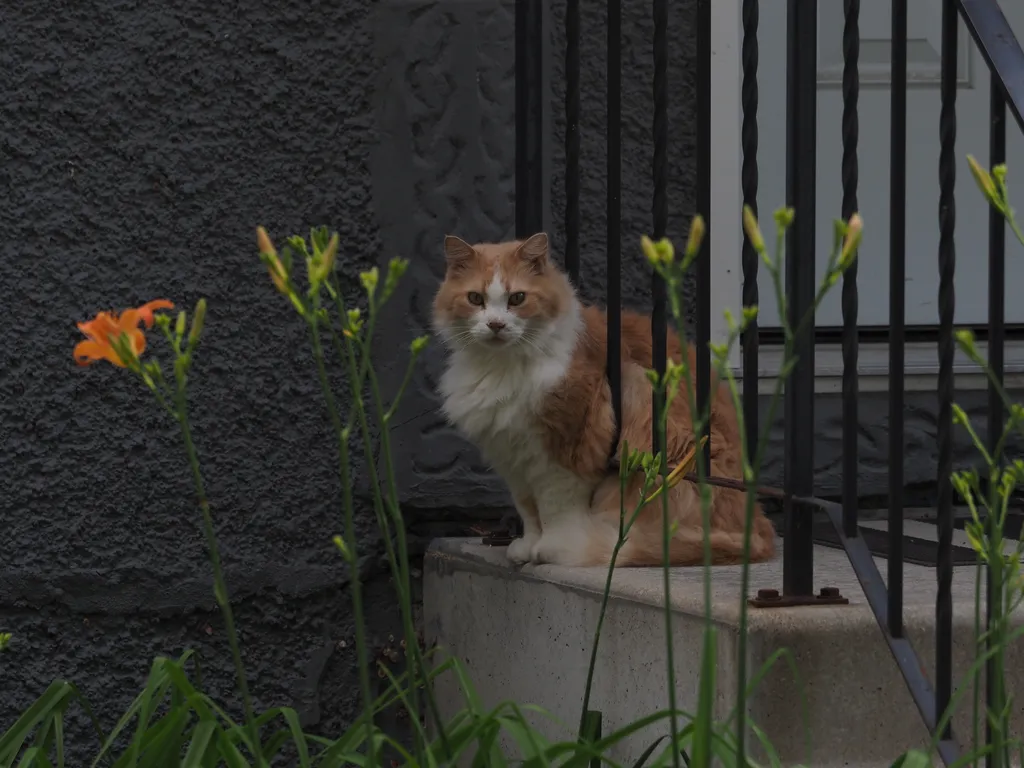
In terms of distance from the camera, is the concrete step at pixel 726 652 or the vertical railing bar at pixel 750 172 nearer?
the concrete step at pixel 726 652

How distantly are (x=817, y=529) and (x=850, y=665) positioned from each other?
1.10 metres

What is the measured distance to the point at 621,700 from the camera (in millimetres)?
2086

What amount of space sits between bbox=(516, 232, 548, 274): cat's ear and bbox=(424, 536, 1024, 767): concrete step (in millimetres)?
558

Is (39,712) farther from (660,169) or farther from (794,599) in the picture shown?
(660,169)

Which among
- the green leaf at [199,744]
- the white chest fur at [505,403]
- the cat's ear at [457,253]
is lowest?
the green leaf at [199,744]

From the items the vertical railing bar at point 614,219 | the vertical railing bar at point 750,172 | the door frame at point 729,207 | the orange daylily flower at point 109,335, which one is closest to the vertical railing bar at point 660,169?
the vertical railing bar at point 614,219

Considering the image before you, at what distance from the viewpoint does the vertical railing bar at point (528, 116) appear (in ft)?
8.79

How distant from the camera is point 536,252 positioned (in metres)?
2.57

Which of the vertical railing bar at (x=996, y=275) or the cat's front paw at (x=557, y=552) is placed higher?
the vertical railing bar at (x=996, y=275)

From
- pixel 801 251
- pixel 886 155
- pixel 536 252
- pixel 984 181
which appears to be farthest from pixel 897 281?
pixel 886 155

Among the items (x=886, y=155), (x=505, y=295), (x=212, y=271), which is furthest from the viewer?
(x=886, y=155)

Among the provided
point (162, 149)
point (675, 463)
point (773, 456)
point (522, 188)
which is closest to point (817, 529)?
point (773, 456)

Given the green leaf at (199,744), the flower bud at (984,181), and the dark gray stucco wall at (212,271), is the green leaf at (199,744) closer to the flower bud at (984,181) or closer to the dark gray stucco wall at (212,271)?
the flower bud at (984,181)

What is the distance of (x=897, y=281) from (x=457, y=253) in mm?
1115
